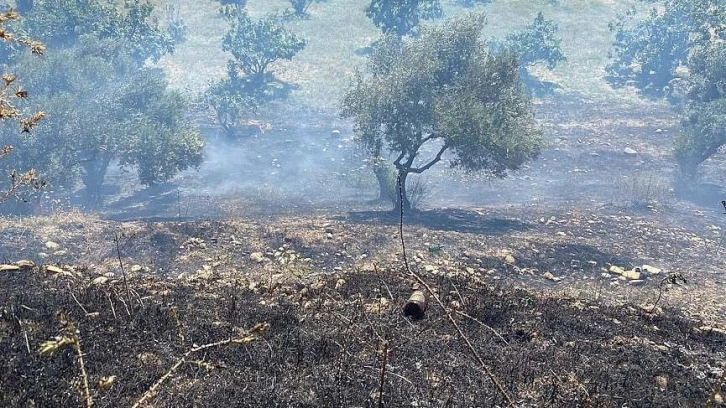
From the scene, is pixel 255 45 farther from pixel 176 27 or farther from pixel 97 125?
pixel 97 125

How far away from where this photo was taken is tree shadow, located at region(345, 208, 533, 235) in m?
20.2

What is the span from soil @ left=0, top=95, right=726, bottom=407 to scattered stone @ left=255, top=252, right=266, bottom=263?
11 centimetres

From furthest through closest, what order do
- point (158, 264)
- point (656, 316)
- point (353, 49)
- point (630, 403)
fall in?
point (353, 49)
point (158, 264)
point (656, 316)
point (630, 403)

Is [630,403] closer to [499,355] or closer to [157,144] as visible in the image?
[499,355]

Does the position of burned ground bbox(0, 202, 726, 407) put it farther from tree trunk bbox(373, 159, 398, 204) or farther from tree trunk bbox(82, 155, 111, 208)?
tree trunk bbox(82, 155, 111, 208)

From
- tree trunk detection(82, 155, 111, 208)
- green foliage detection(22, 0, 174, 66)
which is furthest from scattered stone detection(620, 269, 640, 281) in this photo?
green foliage detection(22, 0, 174, 66)

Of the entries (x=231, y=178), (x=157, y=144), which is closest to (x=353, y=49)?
(x=231, y=178)

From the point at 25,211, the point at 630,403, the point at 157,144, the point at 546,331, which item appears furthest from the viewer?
the point at 157,144

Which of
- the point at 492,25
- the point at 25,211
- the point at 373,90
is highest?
the point at 492,25

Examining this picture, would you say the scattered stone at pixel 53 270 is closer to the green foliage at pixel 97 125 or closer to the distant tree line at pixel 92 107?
the distant tree line at pixel 92 107

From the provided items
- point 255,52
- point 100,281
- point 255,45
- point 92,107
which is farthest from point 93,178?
point 100,281

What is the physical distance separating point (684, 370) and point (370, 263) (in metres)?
8.76

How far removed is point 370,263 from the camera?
15320 millimetres

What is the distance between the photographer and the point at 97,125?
2719 cm
